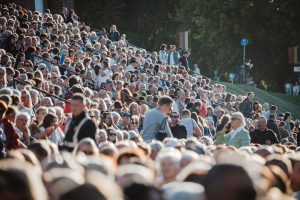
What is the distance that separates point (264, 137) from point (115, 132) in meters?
3.92

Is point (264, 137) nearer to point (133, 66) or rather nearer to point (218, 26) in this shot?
point (133, 66)

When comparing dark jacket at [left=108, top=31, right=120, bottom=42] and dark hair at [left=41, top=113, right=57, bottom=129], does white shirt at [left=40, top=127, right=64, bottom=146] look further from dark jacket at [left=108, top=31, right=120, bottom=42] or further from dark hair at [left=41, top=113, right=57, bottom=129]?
dark jacket at [left=108, top=31, right=120, bottom=42]

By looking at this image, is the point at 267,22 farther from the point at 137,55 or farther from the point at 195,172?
the point at 195,172

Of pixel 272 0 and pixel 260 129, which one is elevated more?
pixel 272 0

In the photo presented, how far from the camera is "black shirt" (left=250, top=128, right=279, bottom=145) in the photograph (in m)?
15.9

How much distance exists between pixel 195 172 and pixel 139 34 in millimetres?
50871

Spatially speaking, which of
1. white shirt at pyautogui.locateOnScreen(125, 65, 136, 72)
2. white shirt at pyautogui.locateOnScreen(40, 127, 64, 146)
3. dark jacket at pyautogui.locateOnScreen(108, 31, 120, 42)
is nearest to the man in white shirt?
white shirt at pyautogui.locateOnScreen(125, 65, 136, 72)

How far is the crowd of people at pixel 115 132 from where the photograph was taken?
4.72m

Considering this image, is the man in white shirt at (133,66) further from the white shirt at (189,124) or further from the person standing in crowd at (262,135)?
the person standing in crowd at (262,135)

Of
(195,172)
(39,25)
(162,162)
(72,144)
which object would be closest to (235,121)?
(72,144)

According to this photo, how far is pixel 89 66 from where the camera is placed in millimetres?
22922

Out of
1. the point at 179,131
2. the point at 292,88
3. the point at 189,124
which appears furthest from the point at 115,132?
the point at 292,88

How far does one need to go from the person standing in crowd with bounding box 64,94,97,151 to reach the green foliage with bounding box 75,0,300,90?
4186cm

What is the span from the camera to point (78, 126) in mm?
10477
